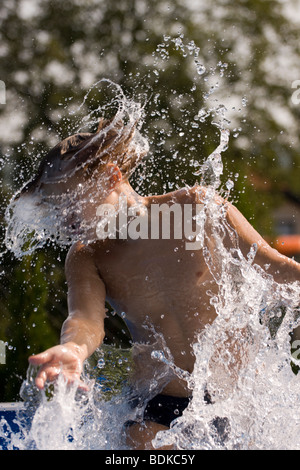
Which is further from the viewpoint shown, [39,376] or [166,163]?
[166,163]

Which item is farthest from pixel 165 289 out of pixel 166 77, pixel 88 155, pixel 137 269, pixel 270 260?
pixel 166 77

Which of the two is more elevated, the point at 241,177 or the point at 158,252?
the point at 241,177

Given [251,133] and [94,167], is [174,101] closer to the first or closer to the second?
[251,133]

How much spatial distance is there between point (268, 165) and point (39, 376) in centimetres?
1205

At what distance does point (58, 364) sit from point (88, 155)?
2.67 ft

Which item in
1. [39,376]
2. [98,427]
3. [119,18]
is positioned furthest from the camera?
[119,18]

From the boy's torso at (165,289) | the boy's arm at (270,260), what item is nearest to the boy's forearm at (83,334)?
the boy's torso at (165,289)

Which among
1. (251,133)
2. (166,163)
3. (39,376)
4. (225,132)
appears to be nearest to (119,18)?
(251,133)

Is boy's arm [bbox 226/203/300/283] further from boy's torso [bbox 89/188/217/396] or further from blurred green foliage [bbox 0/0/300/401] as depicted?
blurred green foliage [bbox 0/0/300/401]

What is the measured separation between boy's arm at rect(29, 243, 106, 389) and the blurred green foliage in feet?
19.8

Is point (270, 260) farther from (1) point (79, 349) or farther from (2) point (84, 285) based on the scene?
(1) point (79, 349)

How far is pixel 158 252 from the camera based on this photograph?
230 cm

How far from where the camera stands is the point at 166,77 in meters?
12.1

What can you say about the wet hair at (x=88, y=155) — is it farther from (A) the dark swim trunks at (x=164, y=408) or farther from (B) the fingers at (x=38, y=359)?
(A) the dark swim trunks at (x=164, y=408)
